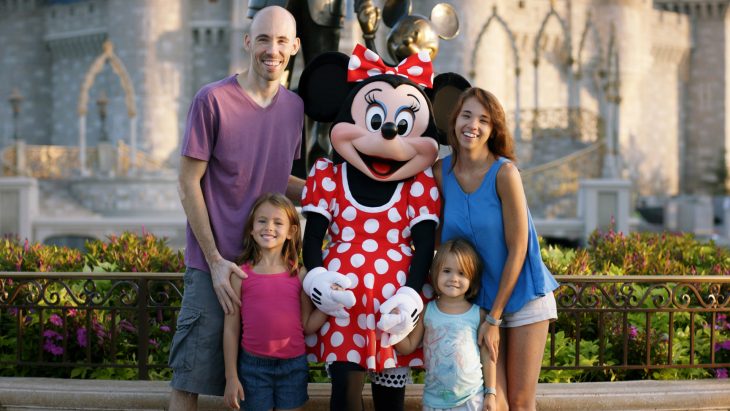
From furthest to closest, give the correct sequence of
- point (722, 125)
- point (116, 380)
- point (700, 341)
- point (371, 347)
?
1. point (722, 125)
2. point (700, 341)
3. point (116, 380)
4. point (371, 347)

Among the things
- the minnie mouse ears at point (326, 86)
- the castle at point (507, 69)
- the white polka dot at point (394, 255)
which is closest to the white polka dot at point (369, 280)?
the white polka dot at point (394, 255)

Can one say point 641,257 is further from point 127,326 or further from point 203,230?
point 203,230

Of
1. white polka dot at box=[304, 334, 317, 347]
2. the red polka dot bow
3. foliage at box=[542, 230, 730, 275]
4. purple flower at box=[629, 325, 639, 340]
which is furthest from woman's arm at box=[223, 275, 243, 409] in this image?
foliage at box=[542, 230, 730, 275]

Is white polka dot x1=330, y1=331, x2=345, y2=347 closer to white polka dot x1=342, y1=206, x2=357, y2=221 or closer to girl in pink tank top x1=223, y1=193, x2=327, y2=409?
girl in pink tank top x1=223, y1=193, x2=327, y2=409

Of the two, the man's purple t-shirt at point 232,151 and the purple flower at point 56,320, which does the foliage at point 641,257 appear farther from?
the purple flower at point 56,320

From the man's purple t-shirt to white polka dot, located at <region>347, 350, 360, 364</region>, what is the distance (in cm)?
53

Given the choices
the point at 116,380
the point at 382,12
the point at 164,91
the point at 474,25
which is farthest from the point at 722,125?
the point at 116,380

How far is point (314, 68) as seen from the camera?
3512 mm

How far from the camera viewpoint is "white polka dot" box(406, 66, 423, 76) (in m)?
3.40

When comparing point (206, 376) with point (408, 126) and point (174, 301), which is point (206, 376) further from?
point (174, 301)

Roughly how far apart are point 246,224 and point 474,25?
88.9ft

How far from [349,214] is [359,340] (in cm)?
45

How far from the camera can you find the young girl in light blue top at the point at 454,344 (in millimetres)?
3076

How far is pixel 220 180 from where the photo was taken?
3209 mm
